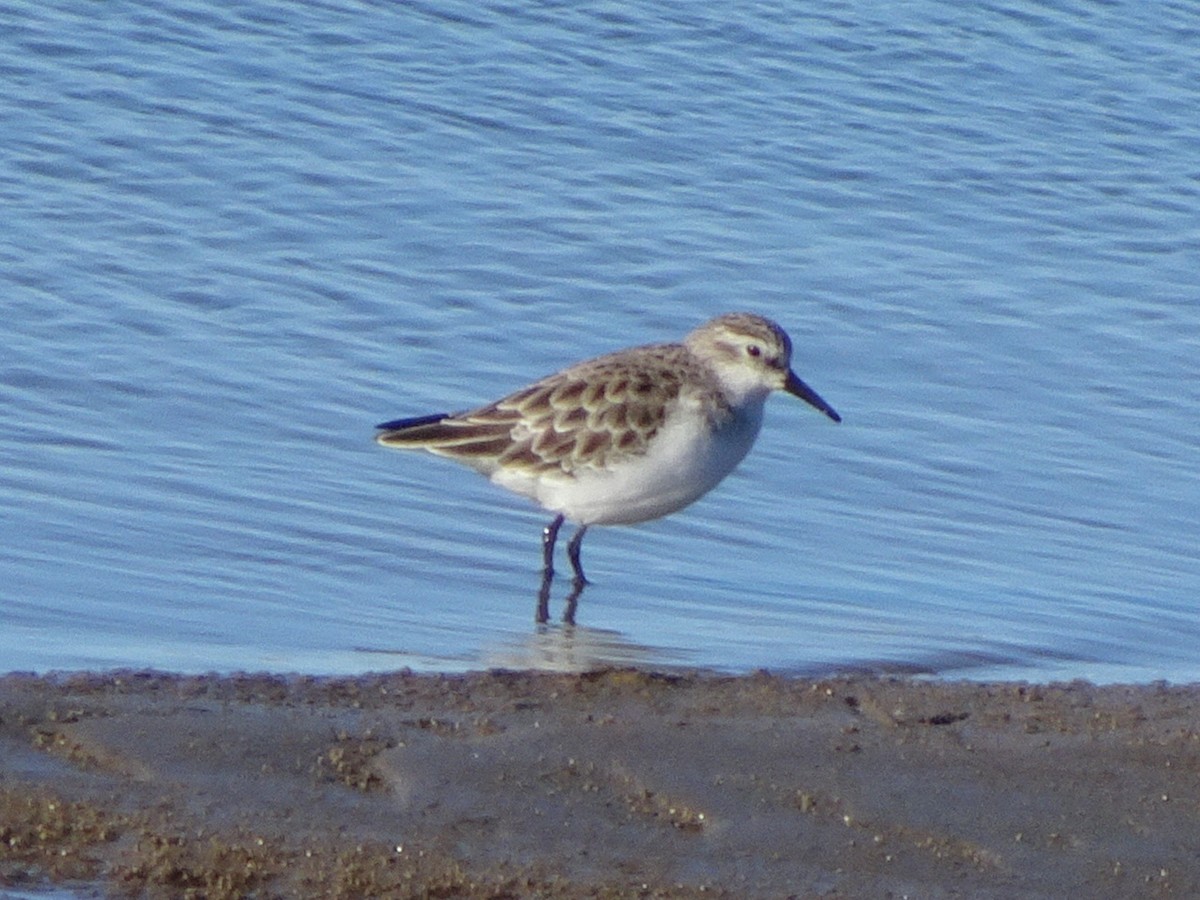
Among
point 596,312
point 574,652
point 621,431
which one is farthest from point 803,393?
point 596,312

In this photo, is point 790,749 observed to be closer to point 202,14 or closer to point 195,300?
point 195,300

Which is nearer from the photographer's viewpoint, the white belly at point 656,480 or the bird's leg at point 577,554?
the white belly at point 656,480

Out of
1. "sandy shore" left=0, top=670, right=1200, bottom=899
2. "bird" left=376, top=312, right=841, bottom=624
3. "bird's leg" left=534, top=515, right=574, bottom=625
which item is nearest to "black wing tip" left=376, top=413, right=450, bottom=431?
"bird" left=376, top=312, right=841, bottom=624

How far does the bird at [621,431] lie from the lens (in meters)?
8.47

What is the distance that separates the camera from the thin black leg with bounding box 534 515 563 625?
8.16 meters

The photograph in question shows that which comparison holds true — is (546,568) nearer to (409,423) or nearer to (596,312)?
(409,423)

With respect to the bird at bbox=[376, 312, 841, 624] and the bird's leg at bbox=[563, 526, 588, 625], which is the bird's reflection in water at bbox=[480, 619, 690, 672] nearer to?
the bird's leg at bbox=[563, 526, 588, 625]

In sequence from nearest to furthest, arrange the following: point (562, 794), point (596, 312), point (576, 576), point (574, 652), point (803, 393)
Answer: point (562, 794), point (574, 652), point (576, 576), point (803, 393), point (596, 312)

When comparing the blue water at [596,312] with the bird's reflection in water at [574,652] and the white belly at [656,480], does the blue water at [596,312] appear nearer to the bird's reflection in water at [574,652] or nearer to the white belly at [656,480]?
the bird's reflection in water at [574,652]

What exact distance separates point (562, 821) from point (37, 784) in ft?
3.88

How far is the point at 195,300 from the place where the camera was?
11031 mm

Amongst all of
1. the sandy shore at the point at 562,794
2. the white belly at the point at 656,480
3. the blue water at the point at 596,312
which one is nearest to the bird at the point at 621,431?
the white belly at the point at 656,480

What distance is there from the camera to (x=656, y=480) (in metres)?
8.42

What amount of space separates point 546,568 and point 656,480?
1.68 ft
